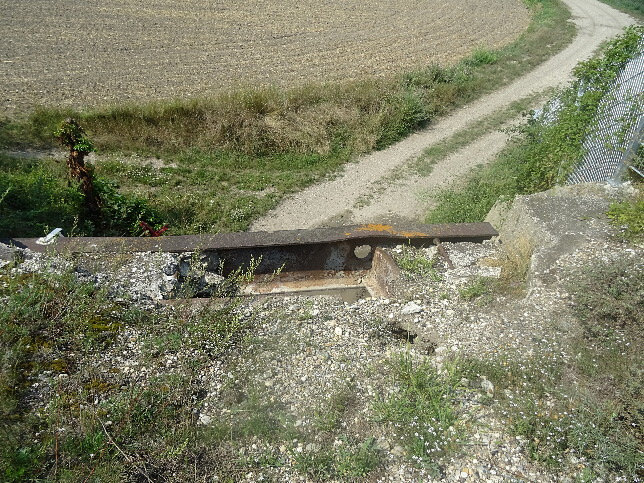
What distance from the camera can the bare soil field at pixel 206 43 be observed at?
14492 millimetres

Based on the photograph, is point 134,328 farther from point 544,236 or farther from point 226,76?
point 226,76

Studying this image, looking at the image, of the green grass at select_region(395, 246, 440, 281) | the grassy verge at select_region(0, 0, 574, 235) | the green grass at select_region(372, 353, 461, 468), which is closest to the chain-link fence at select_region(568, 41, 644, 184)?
the green grass at select_region(395, 246, 440, 281)

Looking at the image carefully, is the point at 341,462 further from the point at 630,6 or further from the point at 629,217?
the point at 630,6

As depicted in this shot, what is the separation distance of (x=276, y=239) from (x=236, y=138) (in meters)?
5.83

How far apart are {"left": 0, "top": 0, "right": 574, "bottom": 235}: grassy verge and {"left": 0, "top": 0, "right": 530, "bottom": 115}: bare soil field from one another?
2266mm

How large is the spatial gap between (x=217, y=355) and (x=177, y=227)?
4.79 m

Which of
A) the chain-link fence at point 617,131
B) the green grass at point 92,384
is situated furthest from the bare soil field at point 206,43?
the green grass at point 92,384

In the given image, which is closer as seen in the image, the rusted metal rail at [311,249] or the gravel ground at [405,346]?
the gravel ground at [405,346]

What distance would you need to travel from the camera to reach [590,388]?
14.6ft

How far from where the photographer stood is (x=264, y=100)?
40.9 ft

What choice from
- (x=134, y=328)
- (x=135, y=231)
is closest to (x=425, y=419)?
(x=134, y=328)

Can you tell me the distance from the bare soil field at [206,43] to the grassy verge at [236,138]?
2.27 m

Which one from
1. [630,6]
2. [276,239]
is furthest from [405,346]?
[630,6]

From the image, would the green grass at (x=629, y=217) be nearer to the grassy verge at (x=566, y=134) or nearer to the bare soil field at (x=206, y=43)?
the grassy verge at (x=566, y=134)
